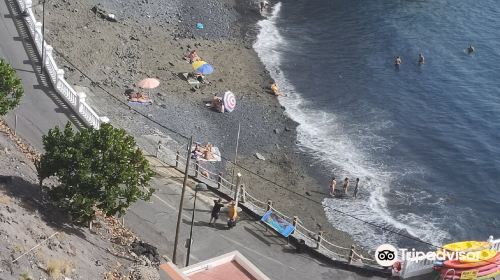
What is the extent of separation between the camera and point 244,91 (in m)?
49.8

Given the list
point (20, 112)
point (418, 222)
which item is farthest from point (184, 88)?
point (418, 222)

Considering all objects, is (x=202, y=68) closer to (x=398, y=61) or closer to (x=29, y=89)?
(x=29, y=89)

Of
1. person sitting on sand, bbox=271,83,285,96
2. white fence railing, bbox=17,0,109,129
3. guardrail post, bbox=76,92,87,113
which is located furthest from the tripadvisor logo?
person sitting on sand, bbox=271,83,285,96

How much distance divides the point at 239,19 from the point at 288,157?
23385 mm

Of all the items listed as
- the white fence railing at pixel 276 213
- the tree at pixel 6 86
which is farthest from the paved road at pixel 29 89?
the white fence railing at pixel 276 213

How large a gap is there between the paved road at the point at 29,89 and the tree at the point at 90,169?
25.5 ft

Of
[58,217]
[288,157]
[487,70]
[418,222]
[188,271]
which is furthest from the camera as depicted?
[487,70]

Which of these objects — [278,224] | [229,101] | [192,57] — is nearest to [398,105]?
[229,101]

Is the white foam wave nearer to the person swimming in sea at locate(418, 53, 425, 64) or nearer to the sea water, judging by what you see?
the sea water

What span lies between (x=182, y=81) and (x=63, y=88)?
40.3 feet

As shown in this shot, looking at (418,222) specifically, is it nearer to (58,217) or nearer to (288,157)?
(288,157)

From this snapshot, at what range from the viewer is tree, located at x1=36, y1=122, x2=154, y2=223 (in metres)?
24.9

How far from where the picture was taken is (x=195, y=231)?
30578 mm

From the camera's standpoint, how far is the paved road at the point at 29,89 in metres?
34.1
